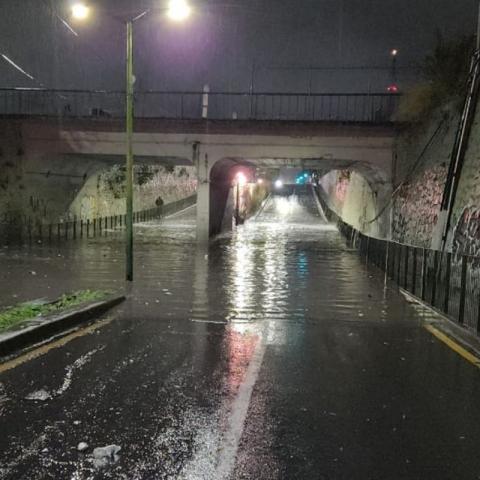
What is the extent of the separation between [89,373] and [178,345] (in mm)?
1774

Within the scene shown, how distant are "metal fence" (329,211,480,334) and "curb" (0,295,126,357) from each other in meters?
6.18

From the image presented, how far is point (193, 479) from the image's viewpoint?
392 centimetres

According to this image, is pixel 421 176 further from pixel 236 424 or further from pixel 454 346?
pixel 236 424

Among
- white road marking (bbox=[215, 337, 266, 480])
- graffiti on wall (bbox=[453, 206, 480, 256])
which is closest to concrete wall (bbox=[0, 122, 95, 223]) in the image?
graffiti on wall (bbox=[453, 206, 480, 256])

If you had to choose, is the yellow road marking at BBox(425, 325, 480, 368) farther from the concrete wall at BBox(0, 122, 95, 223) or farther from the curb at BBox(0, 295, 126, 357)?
the concrete wall at BBox(0, 122, 95, 223)

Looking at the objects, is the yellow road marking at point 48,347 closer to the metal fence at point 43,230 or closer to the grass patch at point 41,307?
the grass patch at point 41,307

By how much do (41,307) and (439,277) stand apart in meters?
7.99

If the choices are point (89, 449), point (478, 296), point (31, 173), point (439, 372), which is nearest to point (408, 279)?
point (478, 296)

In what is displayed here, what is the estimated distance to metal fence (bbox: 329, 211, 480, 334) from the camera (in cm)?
966

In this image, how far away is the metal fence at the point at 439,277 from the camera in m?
9.66

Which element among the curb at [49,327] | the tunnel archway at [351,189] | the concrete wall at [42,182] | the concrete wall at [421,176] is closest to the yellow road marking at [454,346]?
the curb at [49,327]

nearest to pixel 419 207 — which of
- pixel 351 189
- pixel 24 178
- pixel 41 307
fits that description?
pixel 41 307

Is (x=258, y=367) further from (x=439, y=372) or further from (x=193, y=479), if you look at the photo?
(x=193, y=479)

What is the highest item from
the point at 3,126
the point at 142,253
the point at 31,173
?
the point at 3,126
